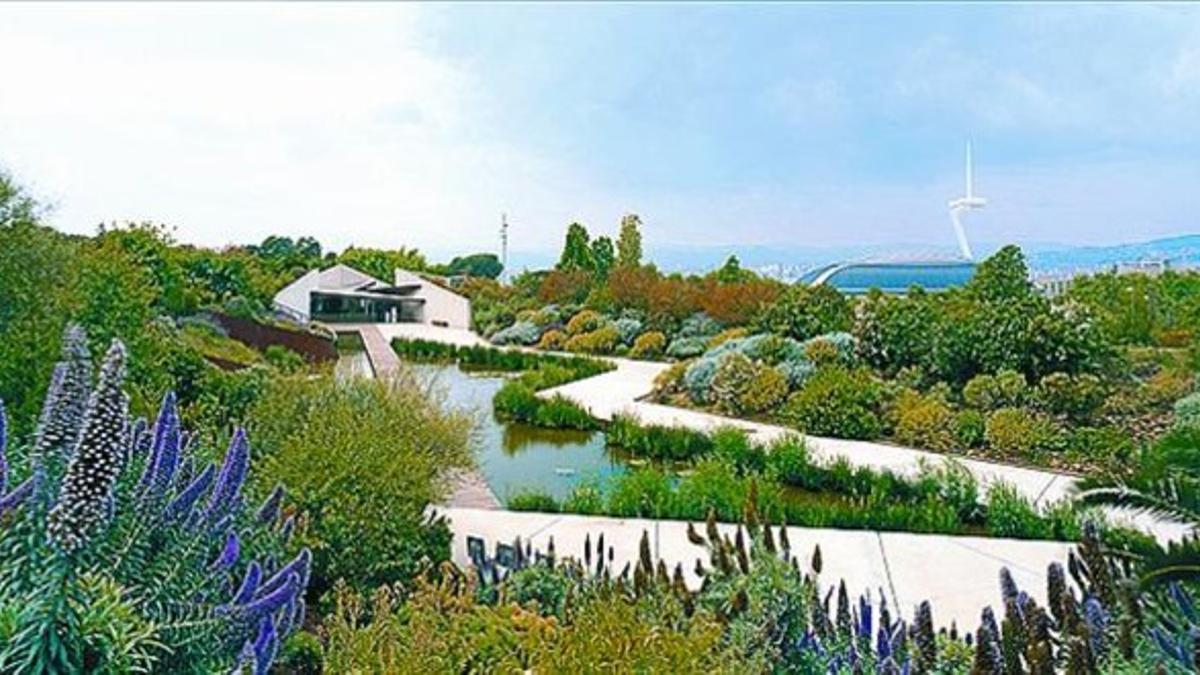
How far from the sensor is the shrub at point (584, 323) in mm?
26547

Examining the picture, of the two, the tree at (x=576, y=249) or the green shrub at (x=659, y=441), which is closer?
the green shrub at (x=659, y=441)

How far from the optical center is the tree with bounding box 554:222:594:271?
38541mm

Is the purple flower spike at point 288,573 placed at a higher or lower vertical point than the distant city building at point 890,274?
lower

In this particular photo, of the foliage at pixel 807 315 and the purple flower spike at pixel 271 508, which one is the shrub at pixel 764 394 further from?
the purple flower spike at pixel 271 508

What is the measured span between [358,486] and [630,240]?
32087 millimetres

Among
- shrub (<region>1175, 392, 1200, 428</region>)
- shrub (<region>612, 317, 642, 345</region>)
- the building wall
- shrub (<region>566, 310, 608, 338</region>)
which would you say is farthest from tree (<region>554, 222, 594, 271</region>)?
shrub (<region>1175, 392, 1200, 428</region>)

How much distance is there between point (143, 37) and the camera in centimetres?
1005

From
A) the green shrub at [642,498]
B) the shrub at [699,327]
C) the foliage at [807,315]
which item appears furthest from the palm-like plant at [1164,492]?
the shrub at [699,327]

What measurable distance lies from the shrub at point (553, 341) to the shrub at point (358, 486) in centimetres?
1920

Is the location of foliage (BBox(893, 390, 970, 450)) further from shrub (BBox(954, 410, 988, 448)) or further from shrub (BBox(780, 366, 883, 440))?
shrub (BBox(780, 366, 883, 440))

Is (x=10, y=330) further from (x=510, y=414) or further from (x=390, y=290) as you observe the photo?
(x=390, y=290)

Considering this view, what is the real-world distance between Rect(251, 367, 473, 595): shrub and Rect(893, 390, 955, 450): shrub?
749cm

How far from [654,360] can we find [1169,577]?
2000 cm

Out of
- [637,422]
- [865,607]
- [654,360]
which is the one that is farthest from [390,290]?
[865,607]
